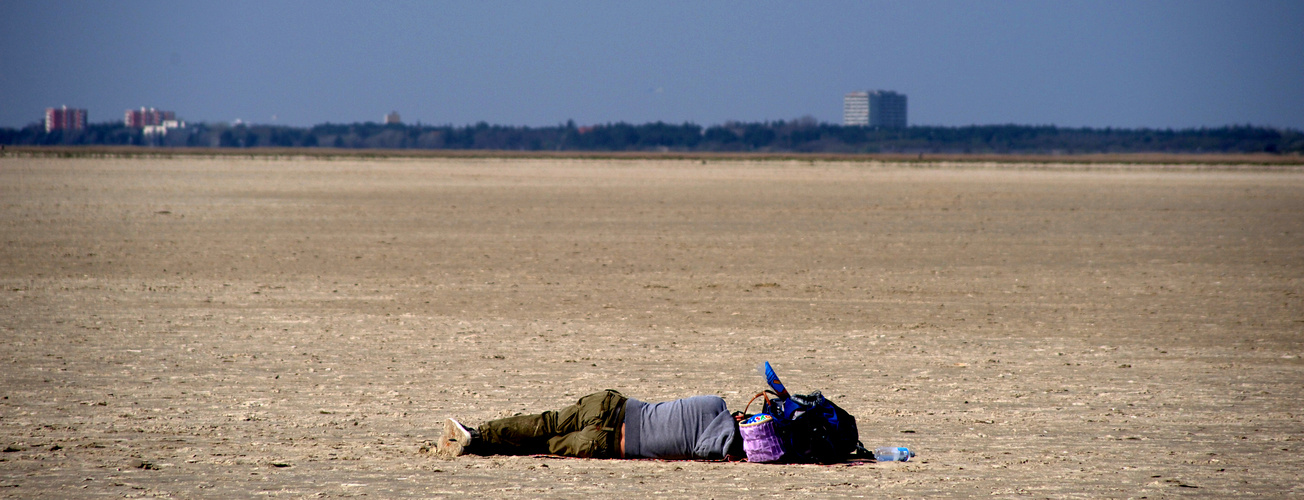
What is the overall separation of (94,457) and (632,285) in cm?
915

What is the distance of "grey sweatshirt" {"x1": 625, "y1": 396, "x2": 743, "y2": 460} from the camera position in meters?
6.49

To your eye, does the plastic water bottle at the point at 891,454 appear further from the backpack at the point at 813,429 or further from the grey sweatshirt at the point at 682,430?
the grey sweatshirt at the point at 682,430

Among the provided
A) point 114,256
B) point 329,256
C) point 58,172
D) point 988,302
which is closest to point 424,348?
point 988,302

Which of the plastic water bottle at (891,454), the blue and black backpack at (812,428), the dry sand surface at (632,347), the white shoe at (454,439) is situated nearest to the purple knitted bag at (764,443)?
the blue and black backpack at (812,428)

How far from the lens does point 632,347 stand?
10.6m

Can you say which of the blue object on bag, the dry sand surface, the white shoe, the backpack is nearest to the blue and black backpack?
the backpack

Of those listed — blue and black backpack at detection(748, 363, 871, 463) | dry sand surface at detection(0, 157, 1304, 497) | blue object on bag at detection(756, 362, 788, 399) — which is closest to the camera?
blue object on bag at detection(756, 362, 788, 399)

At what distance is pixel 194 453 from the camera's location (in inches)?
261

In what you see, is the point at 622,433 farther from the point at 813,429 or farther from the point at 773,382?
the point at 813,429

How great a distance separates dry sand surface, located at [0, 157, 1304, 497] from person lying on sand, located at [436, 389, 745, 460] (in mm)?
100

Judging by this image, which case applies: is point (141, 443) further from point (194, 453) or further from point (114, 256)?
point (114, 256)

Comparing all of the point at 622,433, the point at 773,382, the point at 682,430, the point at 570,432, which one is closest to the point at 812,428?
the point at 773,382

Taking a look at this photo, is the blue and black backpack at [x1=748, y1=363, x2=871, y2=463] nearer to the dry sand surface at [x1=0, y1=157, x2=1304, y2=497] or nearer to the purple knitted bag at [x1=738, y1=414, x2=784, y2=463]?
the purple knitted bag at [x1=738, y1=414, x2=784, y2=463]

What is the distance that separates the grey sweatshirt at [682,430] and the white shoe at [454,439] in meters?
0.90
